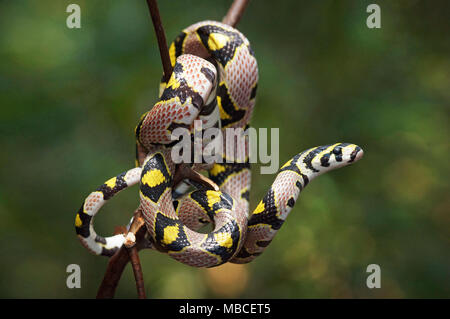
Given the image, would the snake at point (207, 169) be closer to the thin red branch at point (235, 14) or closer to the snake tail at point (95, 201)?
the snake tail at point (95, 201)

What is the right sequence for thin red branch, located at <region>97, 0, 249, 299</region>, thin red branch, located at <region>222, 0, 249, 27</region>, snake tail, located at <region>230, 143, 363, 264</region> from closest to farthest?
thin red branch, located at <region>97, 0, 249, 299</region> < snake tail, located at <region>230, 143, 363, 264</region> < thin red branch, located at <region>222, 0, 249, 27</region>

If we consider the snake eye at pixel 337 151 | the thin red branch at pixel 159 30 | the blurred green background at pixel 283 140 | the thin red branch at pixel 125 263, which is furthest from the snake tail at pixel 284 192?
the blurred green background at pixel 283 140

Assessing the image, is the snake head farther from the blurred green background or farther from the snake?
the blurred green background

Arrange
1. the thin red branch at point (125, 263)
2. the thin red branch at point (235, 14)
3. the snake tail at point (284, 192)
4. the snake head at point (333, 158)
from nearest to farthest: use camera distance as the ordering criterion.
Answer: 1. the thin red branch at point (125, 263)
2. the snake tail at point (284, 192)
3. the snake head at point (333, 158)
4. the thin red branch at point (235, 14)

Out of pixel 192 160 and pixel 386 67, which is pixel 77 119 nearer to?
pixel 192 160

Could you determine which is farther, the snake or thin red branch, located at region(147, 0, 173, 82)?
the snake

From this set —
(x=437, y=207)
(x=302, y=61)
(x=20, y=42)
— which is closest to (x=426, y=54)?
(x=302, y=61)

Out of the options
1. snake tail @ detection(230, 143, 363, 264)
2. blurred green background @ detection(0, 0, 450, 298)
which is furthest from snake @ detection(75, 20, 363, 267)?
blurred green background @ detection(0, 0, 450, 298)
